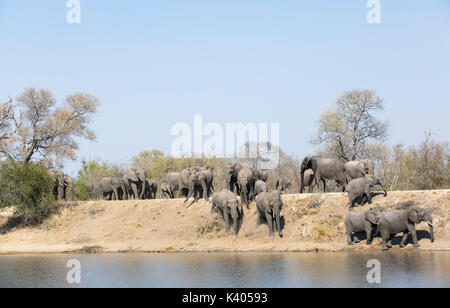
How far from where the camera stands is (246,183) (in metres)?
34.8

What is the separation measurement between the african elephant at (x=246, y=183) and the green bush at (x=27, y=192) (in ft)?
42.6

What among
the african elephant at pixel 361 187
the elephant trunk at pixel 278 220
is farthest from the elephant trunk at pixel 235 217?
the african elephant at pixel 361 187

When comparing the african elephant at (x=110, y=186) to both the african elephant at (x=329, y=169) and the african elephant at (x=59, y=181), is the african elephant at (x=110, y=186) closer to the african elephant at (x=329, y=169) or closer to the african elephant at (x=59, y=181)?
the african elephant at (x=59, y=181)

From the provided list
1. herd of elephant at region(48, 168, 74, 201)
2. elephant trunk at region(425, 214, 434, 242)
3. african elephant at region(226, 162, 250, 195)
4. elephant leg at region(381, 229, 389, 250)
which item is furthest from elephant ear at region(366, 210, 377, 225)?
herd of elephant at region(48, 168, 74, 201)

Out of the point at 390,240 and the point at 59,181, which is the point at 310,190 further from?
the point at 59,181

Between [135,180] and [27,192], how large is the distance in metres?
7.46

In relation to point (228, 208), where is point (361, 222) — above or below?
below

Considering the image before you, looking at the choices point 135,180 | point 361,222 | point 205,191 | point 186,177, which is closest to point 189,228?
point 205,191

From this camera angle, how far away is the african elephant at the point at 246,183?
34812 millimetres

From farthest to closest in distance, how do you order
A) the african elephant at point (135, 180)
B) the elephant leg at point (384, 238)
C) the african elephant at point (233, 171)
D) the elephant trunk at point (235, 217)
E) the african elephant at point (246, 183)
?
1. the african elephant at point (135, 180)
2. the african elephant at point (233, 171)
3. the african elephant at point (246, 183)
4. the elephant trunk at point (235, 217)
5. the elephant leg at point (384, 238)

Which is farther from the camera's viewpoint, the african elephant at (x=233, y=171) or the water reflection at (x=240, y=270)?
the african elephant at (x=233, y=171)

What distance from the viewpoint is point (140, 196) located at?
4500 centimetres

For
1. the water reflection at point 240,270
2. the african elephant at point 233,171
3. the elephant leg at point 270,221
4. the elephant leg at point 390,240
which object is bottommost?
the water reflection at point 240,270

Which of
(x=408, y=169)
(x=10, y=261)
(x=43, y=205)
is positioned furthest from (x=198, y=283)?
(x=408, y=169)
